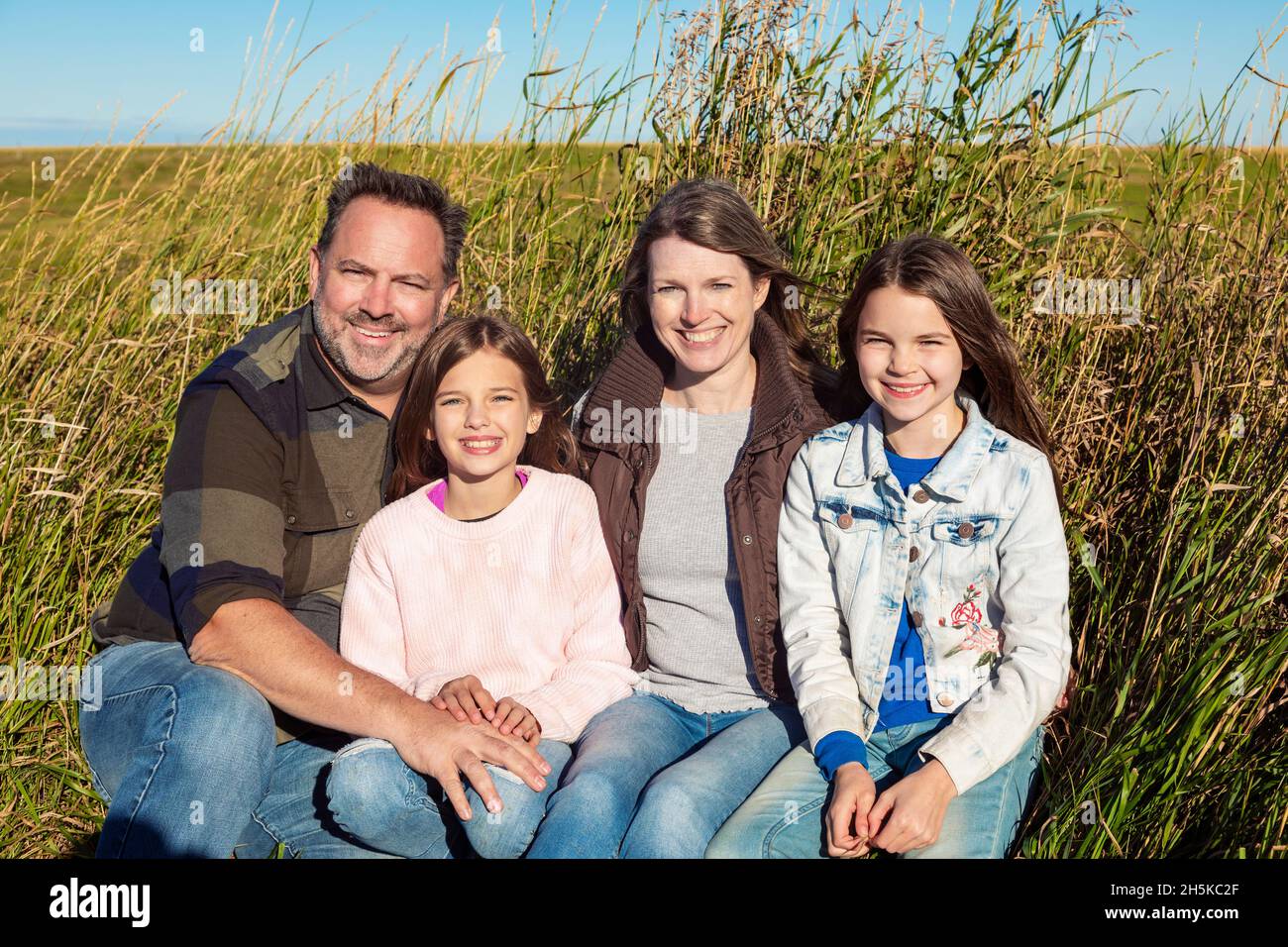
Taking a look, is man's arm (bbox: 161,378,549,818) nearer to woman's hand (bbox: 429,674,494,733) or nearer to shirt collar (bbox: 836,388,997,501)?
woman's hand (bbox: 429,674,494,733)

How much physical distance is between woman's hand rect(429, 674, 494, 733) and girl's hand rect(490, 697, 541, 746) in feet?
0.05

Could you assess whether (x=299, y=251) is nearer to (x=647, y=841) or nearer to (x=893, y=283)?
(x=893, y=283)

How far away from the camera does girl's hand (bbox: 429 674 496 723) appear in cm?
240

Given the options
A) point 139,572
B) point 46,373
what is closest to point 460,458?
point 139,572

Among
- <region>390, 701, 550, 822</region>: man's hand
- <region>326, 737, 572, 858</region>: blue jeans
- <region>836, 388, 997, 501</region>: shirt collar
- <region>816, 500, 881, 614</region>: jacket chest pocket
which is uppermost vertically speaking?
<region>836, 388, 997, 501</region>: shirt collar

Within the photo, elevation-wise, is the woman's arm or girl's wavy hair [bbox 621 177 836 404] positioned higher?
girl's wavy hair [bbox 621 177 836 404]

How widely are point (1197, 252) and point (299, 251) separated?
10.4 feet

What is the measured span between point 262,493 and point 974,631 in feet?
5.52

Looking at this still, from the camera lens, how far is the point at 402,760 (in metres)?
2.34

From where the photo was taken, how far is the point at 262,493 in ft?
8.61

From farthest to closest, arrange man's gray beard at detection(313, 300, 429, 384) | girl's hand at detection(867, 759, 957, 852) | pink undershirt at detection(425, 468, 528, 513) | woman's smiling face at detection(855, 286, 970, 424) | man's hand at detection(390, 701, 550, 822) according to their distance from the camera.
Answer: man's gray beard at detection(313, 300, 429, 384)
pink undershirt at detection(425, 468, 528, 513)
woman's smiling face at detection(855, 286, 970, 424)
man's hand at detection(390, 701, 550, 822)
girl's hand at detection(867, 759, 957, 852)

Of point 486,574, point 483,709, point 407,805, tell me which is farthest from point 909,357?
point 407,805

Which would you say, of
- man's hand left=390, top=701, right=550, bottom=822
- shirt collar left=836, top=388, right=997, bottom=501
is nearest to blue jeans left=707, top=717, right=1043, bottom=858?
man's hand left=390, top=701, right=550, bottom=822

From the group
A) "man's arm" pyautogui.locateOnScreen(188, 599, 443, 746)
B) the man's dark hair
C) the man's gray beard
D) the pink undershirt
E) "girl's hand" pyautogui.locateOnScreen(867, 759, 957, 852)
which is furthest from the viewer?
the man's dark hair
